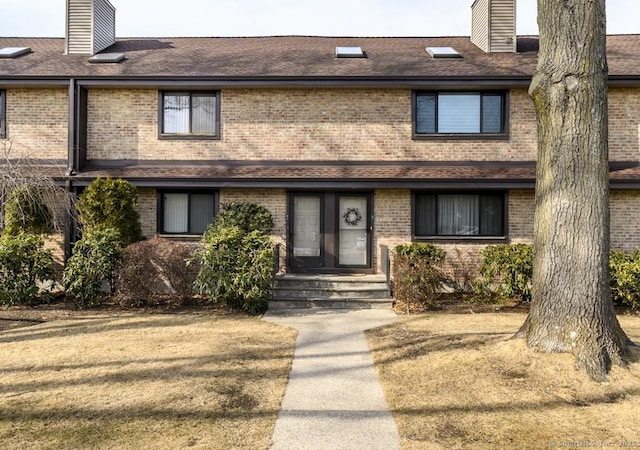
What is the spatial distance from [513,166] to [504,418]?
8609 millimetres

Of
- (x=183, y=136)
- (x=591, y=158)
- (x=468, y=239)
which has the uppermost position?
(x=183, y=136)

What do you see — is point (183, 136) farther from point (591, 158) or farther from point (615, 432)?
point (615, 432)

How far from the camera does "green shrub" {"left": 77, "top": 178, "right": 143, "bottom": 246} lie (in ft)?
33.4

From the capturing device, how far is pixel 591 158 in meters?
5.64

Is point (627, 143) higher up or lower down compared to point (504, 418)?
higher up

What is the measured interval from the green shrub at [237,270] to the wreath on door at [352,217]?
292 cm

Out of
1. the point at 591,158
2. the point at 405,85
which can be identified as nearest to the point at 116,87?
the point at 405,85

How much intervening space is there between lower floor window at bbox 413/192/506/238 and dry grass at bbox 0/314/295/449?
17.7ft

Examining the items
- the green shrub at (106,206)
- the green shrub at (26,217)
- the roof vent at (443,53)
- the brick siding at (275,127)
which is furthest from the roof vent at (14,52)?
the roof vent at (443,53)

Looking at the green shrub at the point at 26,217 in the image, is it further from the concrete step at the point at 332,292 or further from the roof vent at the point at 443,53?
the roof vent at the point at 443,53

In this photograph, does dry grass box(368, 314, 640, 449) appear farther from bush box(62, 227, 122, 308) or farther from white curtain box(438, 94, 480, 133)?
white curtain box(438, 94, 480, 133)

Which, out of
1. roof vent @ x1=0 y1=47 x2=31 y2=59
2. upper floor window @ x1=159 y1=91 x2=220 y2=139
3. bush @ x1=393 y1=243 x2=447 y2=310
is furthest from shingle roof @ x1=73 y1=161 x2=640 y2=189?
roof vent @ x1=0 y1=47 x2=31 y2=59

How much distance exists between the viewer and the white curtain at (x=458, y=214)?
38.2 feet

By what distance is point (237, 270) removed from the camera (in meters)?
9.27
